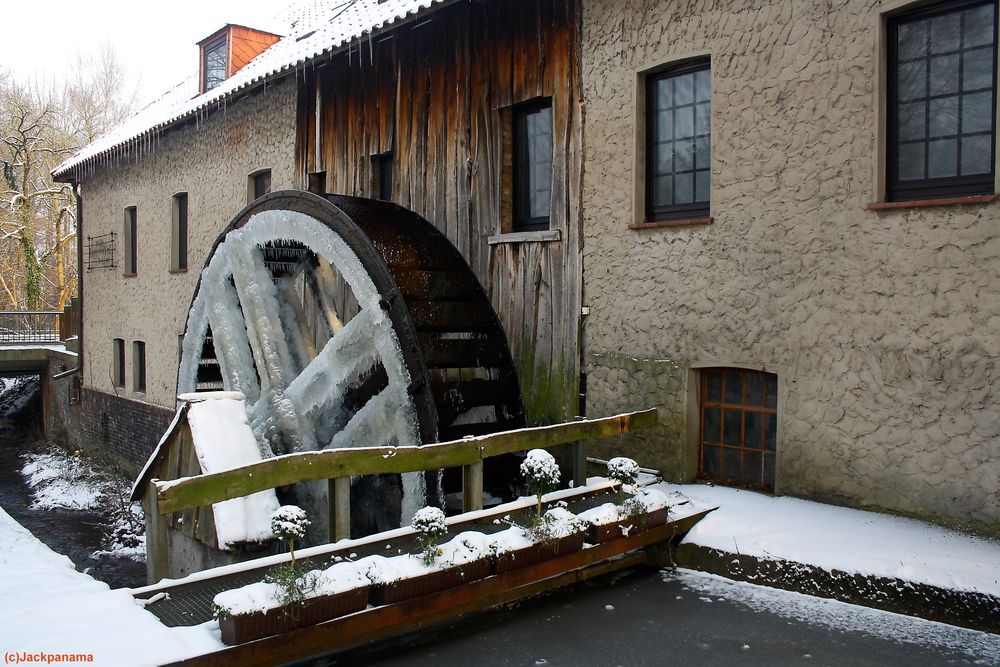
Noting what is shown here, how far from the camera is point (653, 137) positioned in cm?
610

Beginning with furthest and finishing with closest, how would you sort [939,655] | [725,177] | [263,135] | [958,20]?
1. [263,135]
2. [725,177]
3. [958,20]
4. [939,655]

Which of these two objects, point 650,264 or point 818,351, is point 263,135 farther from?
point 818,351

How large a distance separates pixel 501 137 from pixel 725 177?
2199 millimetres

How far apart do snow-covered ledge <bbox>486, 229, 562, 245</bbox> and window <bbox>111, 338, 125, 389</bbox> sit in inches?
403

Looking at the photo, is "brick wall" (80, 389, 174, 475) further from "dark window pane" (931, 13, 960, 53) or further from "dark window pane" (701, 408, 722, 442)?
"dark window pane" (931, 13, 960, 53)

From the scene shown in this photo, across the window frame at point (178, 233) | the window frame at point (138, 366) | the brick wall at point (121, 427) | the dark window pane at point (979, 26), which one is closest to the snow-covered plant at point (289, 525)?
the dark window pane at point (979, 26)

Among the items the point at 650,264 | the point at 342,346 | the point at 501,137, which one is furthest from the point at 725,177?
the point at 342,346

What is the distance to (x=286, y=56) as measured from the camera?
9.10 metres

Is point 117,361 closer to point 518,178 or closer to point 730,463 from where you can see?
point 518,178

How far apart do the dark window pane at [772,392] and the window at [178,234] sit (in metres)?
9.73

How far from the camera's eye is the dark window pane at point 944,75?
4.62m

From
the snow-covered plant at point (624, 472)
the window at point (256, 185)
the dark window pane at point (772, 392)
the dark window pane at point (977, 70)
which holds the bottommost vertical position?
the snow-covered plant at point (624, 472)

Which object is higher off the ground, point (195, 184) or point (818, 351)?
point (195, 184)

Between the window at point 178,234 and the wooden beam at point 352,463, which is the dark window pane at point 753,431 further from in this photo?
the window at point 178,234
